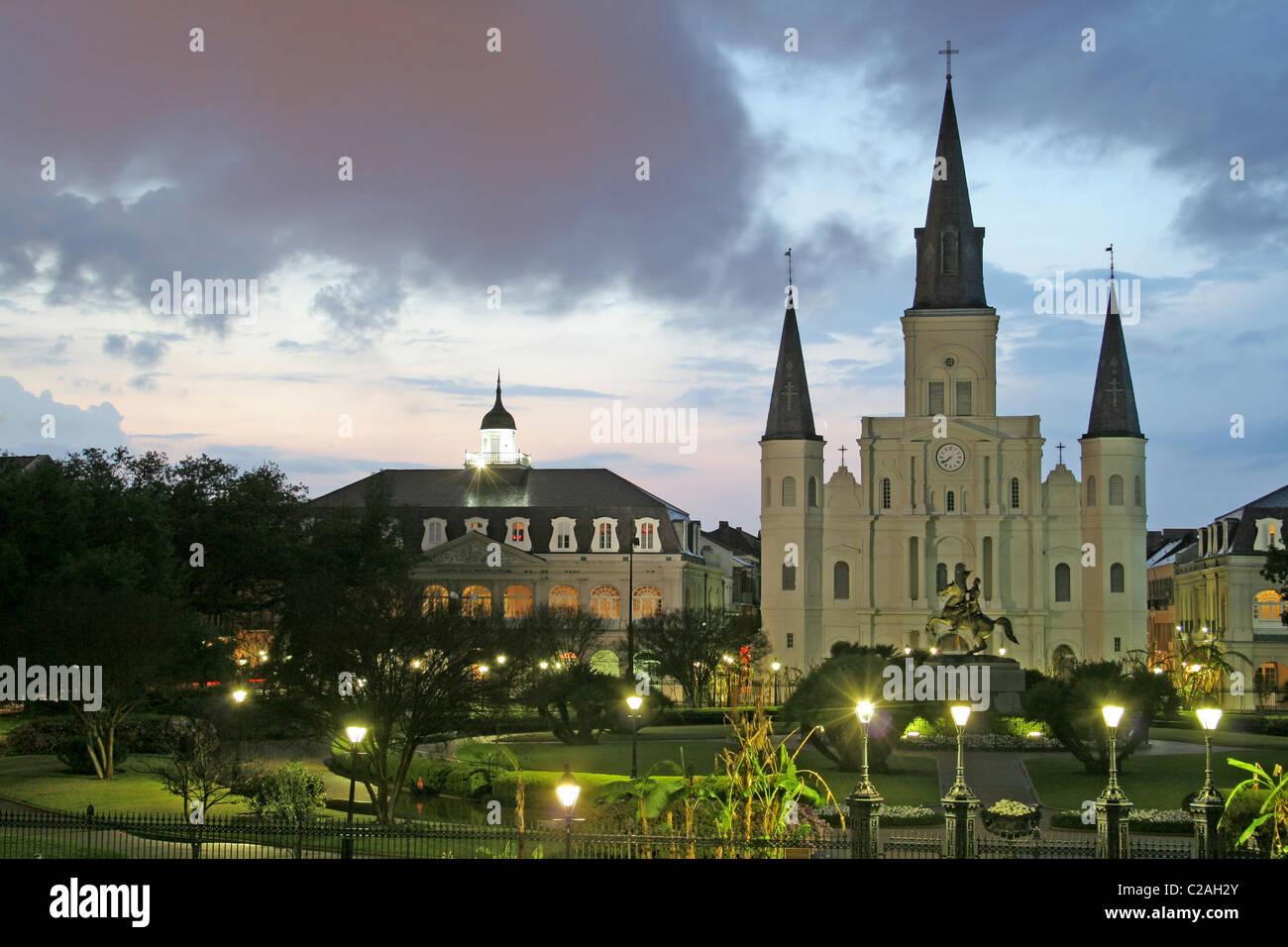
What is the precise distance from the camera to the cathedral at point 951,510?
86.8 metres

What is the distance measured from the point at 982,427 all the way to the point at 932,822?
195ft

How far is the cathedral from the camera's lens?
285 feet

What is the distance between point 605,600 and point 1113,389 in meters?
33.1

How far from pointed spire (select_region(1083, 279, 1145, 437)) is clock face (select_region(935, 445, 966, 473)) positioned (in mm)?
7420

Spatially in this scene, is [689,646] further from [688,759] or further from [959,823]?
[959,823]

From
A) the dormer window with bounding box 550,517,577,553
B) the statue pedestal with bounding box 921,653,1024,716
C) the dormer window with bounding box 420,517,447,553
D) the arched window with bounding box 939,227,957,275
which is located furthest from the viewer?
the dormer window with bounding box 420,517,447,553

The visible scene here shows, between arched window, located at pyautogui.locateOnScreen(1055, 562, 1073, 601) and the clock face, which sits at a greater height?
the clock face

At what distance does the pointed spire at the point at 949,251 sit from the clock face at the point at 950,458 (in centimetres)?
881

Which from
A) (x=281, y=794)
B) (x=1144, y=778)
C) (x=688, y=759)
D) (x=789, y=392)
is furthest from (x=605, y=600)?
(x=281, y=794)

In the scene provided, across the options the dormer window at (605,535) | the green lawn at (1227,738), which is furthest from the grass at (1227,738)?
the dormer window at (605,535)

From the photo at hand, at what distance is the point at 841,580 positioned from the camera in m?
89.4

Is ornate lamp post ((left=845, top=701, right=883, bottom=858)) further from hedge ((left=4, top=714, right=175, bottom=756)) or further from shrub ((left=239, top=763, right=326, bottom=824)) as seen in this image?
hedge ((left=4, top=714, right=175, bottom=756))

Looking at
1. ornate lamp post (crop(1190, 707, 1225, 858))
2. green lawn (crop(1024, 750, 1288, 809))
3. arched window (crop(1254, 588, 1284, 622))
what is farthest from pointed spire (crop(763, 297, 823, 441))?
ornate lamp post (crop(1190, 707, 1225, 858))
